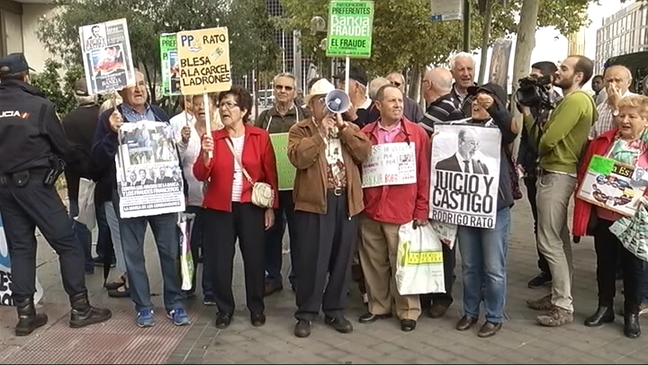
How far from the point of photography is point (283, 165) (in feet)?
18.6

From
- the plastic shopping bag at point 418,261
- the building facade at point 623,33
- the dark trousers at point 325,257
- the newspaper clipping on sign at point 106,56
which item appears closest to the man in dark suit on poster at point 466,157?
the plastic shopping bag at point 418,261

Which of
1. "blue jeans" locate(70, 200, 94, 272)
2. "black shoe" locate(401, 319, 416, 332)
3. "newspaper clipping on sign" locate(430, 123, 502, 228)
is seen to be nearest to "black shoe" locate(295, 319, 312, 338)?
"black shoe" locate(401, 319, 416, 332)

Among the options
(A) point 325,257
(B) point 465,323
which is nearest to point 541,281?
(B) point 465,323

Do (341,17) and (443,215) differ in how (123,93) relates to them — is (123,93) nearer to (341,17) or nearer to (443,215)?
(341,17)

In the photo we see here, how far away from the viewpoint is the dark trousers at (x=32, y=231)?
201 inches

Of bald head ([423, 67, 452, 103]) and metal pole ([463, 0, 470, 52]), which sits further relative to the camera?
metal pole ([463, 0, 470, 52])

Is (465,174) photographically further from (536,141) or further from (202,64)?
(202,64)

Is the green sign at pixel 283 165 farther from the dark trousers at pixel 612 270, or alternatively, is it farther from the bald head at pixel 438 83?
the dark trousers at pixel 612 270

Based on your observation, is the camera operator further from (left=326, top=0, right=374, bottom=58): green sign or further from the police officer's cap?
the police officer's cap

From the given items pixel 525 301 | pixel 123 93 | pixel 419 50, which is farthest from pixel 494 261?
pixel 419 50

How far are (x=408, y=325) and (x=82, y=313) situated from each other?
2.56 m

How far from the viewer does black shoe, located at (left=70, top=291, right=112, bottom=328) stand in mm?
5293

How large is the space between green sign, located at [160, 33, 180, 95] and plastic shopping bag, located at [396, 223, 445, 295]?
224 cm

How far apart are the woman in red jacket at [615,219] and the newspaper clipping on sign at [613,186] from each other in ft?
0.18
